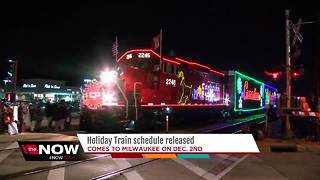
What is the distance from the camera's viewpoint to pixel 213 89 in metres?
31.0

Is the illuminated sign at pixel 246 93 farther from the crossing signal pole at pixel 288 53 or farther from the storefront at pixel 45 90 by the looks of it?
the storefront at pixel 45 90

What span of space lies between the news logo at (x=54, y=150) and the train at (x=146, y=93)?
9593 mm

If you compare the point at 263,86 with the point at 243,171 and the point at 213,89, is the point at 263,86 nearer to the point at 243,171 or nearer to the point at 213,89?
the point at 213,89

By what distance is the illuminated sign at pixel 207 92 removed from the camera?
1069 inches

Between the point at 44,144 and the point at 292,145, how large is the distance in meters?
9.53

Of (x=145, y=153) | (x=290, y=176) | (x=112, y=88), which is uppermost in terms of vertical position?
(x=112, y=88)

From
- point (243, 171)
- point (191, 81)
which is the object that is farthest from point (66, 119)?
point (243, 171)

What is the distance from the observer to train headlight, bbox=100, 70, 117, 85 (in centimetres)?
1966

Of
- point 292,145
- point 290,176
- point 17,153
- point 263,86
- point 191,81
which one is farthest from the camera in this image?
point 263,86

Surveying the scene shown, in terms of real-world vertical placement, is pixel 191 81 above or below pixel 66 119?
above

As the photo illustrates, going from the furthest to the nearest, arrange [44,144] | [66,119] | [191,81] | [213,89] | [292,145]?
[213,89]
[191,81]
[66,119]
[292,145]
[44,144]

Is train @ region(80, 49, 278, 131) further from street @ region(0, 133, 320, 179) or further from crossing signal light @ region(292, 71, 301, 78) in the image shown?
street @ region(0, 133, 320, 179)

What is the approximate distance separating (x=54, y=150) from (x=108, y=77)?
10791mm

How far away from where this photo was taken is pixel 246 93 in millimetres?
38312
